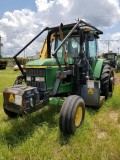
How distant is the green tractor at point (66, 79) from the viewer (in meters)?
5.25

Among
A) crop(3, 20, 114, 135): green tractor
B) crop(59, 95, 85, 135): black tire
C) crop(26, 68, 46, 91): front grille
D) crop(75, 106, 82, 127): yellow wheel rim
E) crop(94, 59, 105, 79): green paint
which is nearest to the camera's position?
crop(59, 95, 85, 135): black tire

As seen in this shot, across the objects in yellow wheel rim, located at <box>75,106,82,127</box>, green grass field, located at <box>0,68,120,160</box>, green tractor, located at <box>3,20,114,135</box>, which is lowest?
green grass field, located at <box>0,68,120,160</box>

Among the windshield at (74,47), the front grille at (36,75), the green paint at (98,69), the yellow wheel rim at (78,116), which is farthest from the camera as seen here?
the green paint at (98,69)

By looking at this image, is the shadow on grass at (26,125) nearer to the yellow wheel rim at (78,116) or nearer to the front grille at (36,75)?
the yellow wheel rim at (78,116)

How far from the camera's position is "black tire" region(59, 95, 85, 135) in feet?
16.7

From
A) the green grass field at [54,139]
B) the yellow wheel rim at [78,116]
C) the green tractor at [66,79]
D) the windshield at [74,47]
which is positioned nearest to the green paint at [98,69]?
the green tractor at [66,79]

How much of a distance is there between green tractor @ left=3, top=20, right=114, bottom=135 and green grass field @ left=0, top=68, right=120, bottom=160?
299 mm

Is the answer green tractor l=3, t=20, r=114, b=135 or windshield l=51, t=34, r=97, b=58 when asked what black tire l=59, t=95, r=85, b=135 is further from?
windshield l=51, t=34, r=97, b=58

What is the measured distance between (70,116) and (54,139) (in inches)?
21.7

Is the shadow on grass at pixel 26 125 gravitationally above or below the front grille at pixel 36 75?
below

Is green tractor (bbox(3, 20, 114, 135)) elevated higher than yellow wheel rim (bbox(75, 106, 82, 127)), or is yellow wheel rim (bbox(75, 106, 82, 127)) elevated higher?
green tractor (bbox(3, 20, 114, 135))

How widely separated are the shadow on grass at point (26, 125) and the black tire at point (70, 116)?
564 mm

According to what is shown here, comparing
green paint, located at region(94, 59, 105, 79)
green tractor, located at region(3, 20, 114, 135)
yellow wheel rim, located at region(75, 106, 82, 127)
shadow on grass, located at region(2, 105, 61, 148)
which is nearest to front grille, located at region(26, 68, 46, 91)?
green tractor, located at region(3, 20, 114, 135)

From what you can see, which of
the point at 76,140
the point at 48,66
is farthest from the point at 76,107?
the point at 48,66
